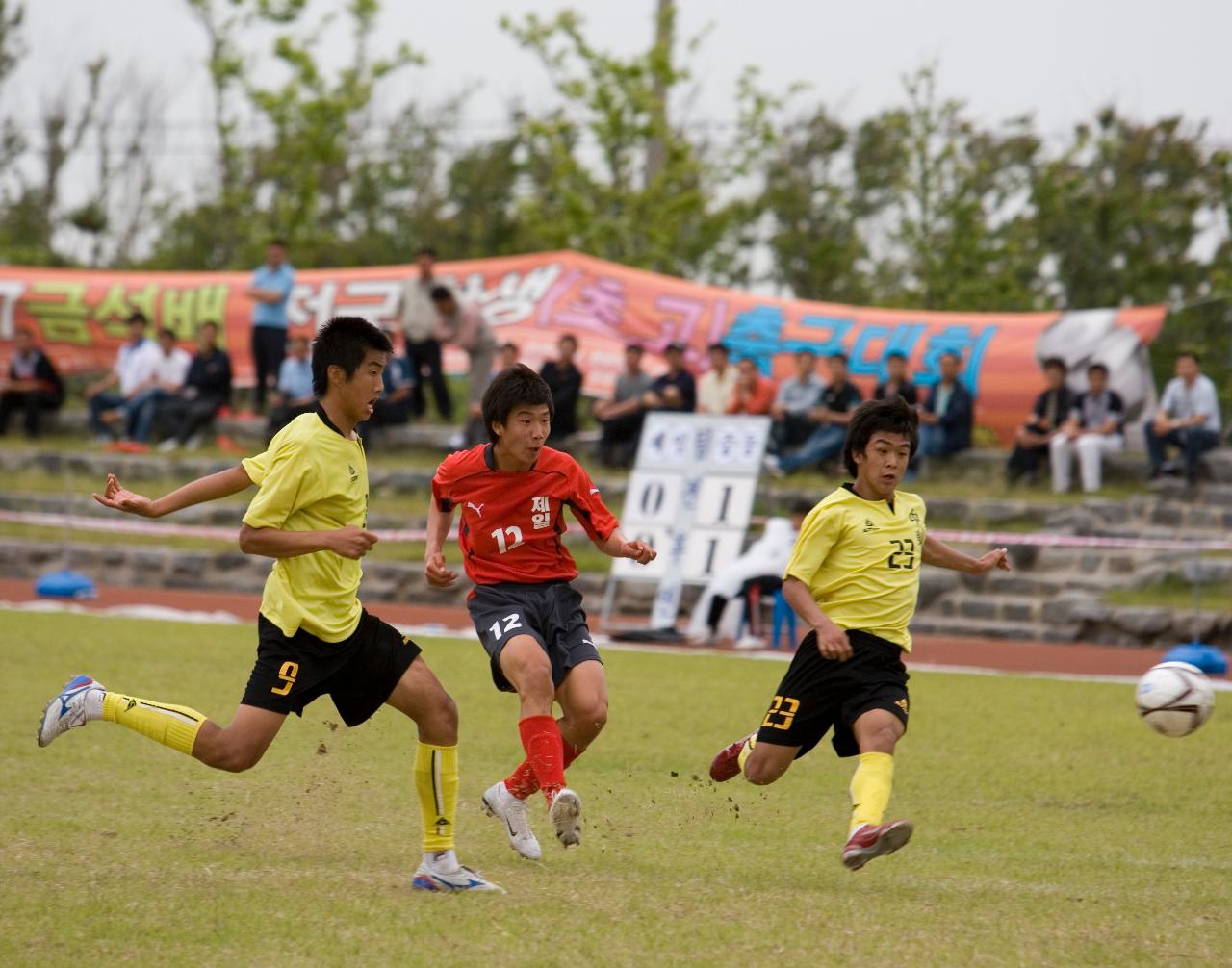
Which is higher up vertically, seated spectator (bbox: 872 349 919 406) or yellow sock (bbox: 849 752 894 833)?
seated spectator (bbox: 872 349 919 406)

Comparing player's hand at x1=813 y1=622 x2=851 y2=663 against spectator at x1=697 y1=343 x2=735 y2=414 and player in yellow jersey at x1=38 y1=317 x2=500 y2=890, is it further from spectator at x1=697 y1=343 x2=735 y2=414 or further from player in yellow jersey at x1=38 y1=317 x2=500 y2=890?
spectator at x1=697 y1=343 x2=735 y2=414

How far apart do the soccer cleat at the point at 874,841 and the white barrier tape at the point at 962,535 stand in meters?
8.32

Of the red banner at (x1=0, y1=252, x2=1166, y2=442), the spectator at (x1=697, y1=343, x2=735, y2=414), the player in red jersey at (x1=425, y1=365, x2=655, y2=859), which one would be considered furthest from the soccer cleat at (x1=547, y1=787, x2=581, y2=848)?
the red banner at (x1=0, y1=252, x2=1166, y2=442)

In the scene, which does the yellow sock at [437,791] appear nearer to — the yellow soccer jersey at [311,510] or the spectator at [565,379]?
the yellow soccer jersey at [311,510]

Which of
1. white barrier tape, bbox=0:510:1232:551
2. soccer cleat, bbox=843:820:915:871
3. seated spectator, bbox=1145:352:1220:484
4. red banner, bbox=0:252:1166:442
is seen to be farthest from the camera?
red banner, bbox=0:252:1166:442

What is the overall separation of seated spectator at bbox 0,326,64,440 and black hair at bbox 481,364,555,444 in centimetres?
1878

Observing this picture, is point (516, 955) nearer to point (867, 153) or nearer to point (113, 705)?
point (113, 705)

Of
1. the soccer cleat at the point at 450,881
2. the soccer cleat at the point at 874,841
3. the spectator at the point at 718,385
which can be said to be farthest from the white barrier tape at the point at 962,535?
the soccer cleat at the point at 874,841

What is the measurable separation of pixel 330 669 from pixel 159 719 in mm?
659

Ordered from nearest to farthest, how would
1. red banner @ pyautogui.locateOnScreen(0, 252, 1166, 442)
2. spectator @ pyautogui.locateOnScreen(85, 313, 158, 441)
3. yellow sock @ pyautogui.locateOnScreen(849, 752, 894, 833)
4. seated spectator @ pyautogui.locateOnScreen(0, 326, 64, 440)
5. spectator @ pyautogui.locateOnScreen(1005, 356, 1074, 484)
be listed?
1. yellow sock @ pyautogui.locateOnScreen(849, 752, 894, 833)
2. spectator @ pyautogui.locateOnScreen(1005, 356, 1074, 484)
3. red banner @ pyautogui.locateOnScreen(0, 252, 1166, 442)
4. spectator @ pyautogui.locateOnScreen(85, 313, 158, 441)
5. seated spectator @ pyautogui.locateOnScreen(0, 326, 64, 440)

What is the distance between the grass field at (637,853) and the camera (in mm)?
4941

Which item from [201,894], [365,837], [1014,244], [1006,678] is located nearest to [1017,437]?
[1006,678]

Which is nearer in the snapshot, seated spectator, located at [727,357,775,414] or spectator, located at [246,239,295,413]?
seated spectator, located at [727,357,775,414]

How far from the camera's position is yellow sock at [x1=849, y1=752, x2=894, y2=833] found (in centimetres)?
552
